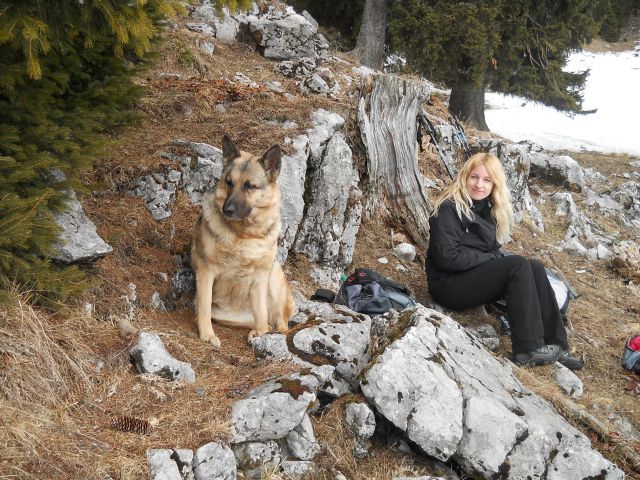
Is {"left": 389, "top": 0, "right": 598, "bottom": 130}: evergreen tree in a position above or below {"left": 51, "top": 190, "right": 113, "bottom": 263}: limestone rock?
above

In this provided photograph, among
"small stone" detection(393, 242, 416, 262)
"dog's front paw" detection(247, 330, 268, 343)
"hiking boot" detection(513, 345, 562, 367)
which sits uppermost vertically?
"dog's front paw" detection(247, 330, 268, 343)

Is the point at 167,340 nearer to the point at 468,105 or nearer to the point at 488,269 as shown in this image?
the point at 488,269

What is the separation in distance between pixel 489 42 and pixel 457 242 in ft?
26.7

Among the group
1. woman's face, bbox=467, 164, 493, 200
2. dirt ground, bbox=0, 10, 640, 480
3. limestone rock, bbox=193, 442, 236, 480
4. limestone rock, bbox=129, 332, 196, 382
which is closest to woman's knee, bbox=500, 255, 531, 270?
woman's face, bbox=467, 164, 493, 200

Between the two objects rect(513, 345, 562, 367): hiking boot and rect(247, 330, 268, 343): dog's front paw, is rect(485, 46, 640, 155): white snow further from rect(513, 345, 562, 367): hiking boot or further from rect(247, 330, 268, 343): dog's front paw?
rect(247, 330, 268, 343): dog's front paw

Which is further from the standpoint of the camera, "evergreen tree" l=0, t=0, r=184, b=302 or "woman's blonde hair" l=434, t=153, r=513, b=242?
"woman's blonde hair" l=434, t=153, r=513, b=242

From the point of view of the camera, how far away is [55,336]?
3.82 m

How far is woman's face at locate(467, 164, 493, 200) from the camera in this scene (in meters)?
6.54

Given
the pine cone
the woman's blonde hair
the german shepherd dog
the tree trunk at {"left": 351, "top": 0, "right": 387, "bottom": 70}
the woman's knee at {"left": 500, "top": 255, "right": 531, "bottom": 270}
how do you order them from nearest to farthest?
1. the pine cone
2. the german shepherd dog
3. the woman's knee at {"left": 500, "top": 255, "right": 531, "bottom": 270}
4. the woman's blonde hair
5. the tree trunk at {"left": 351, "top": 0, "right": 387, "bottom": 70}

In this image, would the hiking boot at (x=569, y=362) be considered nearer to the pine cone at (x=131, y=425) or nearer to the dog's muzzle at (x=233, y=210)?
the dog's muzzle at (x=233, y=210)

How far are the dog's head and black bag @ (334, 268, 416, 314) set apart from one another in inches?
59.5

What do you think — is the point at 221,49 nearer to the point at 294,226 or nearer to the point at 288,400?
the point at 294,226

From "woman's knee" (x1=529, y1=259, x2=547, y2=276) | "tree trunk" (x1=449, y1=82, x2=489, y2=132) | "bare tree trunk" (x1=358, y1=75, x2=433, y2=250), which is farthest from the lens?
"tree trunk" (x1=449, y1=82, x2=489, y2=132)

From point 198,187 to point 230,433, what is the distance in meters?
3.48
